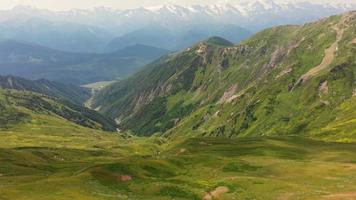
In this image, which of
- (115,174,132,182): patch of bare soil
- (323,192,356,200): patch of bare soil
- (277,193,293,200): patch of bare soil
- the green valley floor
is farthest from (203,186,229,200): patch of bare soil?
(323,192,356,200): patch of bare soil

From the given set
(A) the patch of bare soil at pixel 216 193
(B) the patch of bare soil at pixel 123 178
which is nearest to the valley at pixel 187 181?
(A) the patch of bare soil at pixel 216 193

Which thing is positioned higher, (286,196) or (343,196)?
(343,196)

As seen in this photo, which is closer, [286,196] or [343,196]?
[343,196]

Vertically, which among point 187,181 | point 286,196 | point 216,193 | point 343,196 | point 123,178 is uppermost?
point 343,196

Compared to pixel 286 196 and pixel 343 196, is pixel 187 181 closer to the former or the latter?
pixel 286 196

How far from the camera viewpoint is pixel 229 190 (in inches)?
3425

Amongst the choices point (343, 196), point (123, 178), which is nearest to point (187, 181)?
point (123, 178)

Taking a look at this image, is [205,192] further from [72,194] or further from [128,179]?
[72,194]

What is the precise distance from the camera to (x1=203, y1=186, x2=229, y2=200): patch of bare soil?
83356 millimetres

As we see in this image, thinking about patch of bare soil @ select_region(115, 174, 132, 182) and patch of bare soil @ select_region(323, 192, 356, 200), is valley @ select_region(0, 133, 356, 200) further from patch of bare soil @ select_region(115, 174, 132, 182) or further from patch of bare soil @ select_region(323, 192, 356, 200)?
patch of bare soil @ select_region(115, 174, 132, 182)

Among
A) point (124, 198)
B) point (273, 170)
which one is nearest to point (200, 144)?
point (273, 170)

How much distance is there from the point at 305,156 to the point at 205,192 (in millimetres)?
77059

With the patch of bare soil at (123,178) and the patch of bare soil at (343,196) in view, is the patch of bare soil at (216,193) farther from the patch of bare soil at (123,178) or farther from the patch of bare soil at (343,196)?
the patch of bare soil at (343,196)

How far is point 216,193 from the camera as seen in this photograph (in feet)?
281
